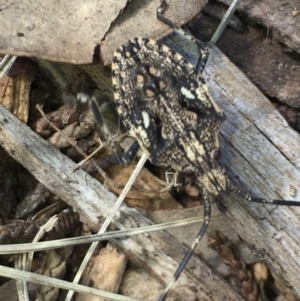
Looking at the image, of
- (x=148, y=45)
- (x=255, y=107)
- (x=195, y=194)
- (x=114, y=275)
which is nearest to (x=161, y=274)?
(x=114, y=275)

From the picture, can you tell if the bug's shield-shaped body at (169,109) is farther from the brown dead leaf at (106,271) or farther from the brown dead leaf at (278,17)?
the brown dead leaf at (106,271)

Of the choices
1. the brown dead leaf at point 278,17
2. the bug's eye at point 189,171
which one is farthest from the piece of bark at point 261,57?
the bug's eye at point 189,171

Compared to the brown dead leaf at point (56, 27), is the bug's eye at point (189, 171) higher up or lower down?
lower down

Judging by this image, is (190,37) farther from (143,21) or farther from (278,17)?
(278,17)

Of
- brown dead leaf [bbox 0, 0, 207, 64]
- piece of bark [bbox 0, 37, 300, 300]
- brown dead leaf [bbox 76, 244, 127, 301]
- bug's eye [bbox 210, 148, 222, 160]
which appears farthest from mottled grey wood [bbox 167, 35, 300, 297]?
brown dead leaf [bbox 76, 244, 127, 301]

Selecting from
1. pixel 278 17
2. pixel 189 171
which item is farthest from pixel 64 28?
pixel 278 17

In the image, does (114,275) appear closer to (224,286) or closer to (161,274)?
(161,274)

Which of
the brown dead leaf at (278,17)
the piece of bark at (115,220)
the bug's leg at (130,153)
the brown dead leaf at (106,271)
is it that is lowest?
the brown dead leaf at (106,271)
